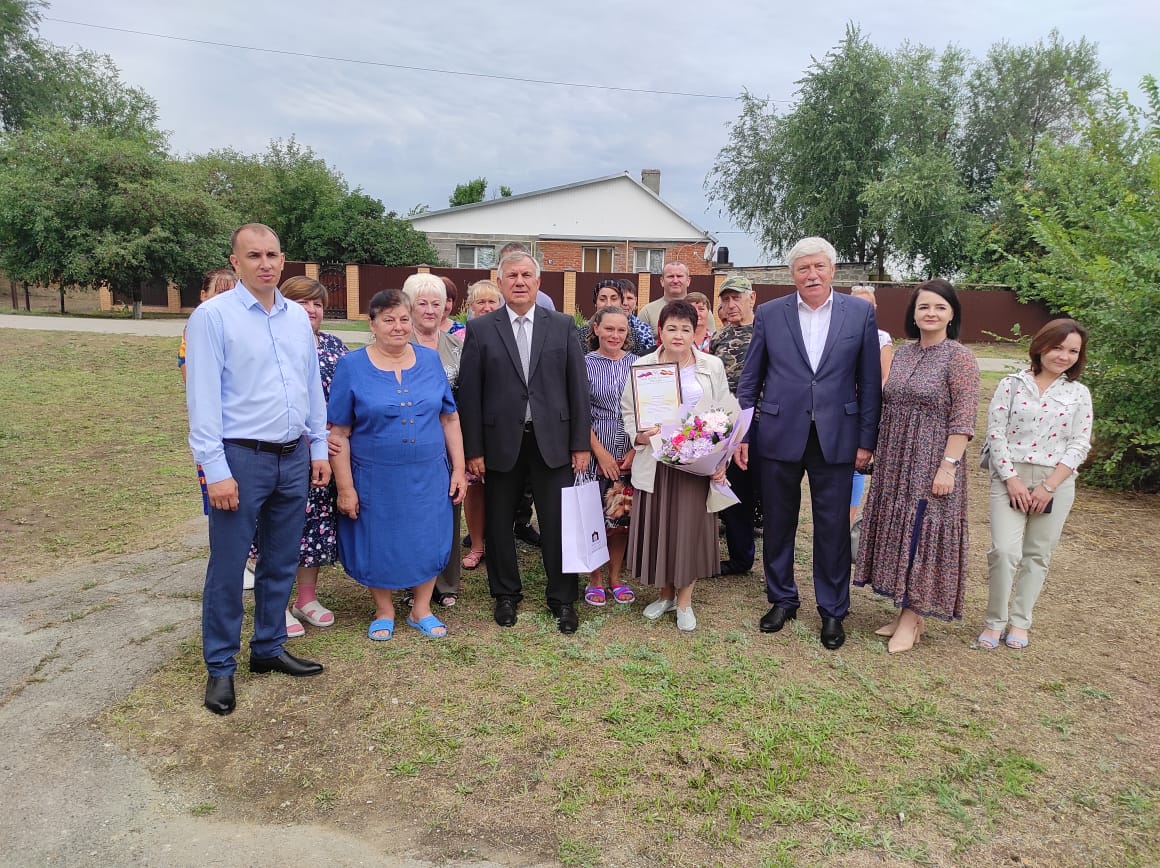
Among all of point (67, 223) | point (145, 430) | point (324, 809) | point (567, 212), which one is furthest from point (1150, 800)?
point (567, 212)

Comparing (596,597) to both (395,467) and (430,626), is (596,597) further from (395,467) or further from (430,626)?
(395,467)

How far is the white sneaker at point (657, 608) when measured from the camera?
4453mm

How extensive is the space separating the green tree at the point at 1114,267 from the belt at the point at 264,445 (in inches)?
273

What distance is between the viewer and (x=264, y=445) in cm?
328

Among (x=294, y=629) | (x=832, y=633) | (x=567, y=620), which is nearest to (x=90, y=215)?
(x=294, y=629)

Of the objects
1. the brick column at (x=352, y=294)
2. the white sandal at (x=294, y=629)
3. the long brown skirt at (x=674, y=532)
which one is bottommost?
the white sandal at (x=294, y=629)

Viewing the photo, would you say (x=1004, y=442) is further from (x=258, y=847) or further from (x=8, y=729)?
(x=8, y=729)

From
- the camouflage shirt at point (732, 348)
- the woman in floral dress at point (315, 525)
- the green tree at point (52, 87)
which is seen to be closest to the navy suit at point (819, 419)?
the camouflage shirt at point (732, 348)

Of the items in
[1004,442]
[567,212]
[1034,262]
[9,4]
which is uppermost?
[9,4]

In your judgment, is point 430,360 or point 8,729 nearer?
point 8,729

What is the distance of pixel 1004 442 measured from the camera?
4051 millimetres

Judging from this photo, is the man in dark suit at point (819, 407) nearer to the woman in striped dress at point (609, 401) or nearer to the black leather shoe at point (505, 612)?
the woman in striped dress at point (609, 401)

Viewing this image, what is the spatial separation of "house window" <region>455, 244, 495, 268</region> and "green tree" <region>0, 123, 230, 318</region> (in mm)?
10382

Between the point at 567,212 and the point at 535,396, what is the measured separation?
28.6m
